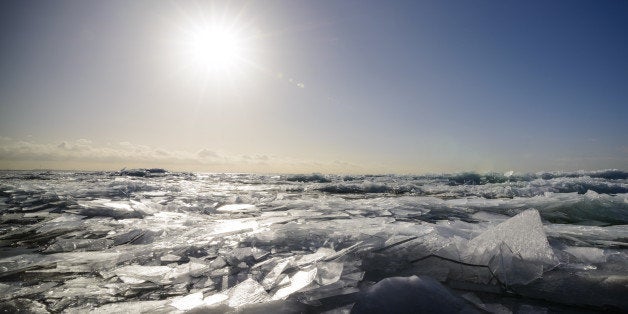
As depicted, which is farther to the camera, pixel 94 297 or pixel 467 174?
pixel 467 174

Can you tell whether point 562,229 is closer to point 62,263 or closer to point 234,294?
point 234,294

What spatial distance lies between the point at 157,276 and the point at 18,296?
687mm

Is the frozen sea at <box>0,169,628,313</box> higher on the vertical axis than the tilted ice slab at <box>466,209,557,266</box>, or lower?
lower

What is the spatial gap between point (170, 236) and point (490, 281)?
2948 mm

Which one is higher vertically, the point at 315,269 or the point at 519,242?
the point at 519,242

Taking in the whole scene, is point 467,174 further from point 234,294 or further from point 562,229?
point 234,294

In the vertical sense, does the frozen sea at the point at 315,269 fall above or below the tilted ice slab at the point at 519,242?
below

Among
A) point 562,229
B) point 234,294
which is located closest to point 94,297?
point 234,294

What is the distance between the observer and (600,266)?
1.97m

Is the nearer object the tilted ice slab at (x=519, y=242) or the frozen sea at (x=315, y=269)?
the frozen sea at (x=315, y=269)

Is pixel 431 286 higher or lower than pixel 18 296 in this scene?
higher

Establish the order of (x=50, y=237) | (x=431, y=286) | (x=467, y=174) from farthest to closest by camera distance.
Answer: (x=467, y=174) → (x=50, y=237) → (x=431, y=286)

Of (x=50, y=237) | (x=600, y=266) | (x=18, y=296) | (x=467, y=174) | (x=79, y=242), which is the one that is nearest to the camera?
(x=18, y=296)

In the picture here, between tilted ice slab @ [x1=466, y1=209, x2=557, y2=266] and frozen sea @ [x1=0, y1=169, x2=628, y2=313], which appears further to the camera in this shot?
tilted ice slab @ [x1=466, y1=209, x2=557, y2=266]
